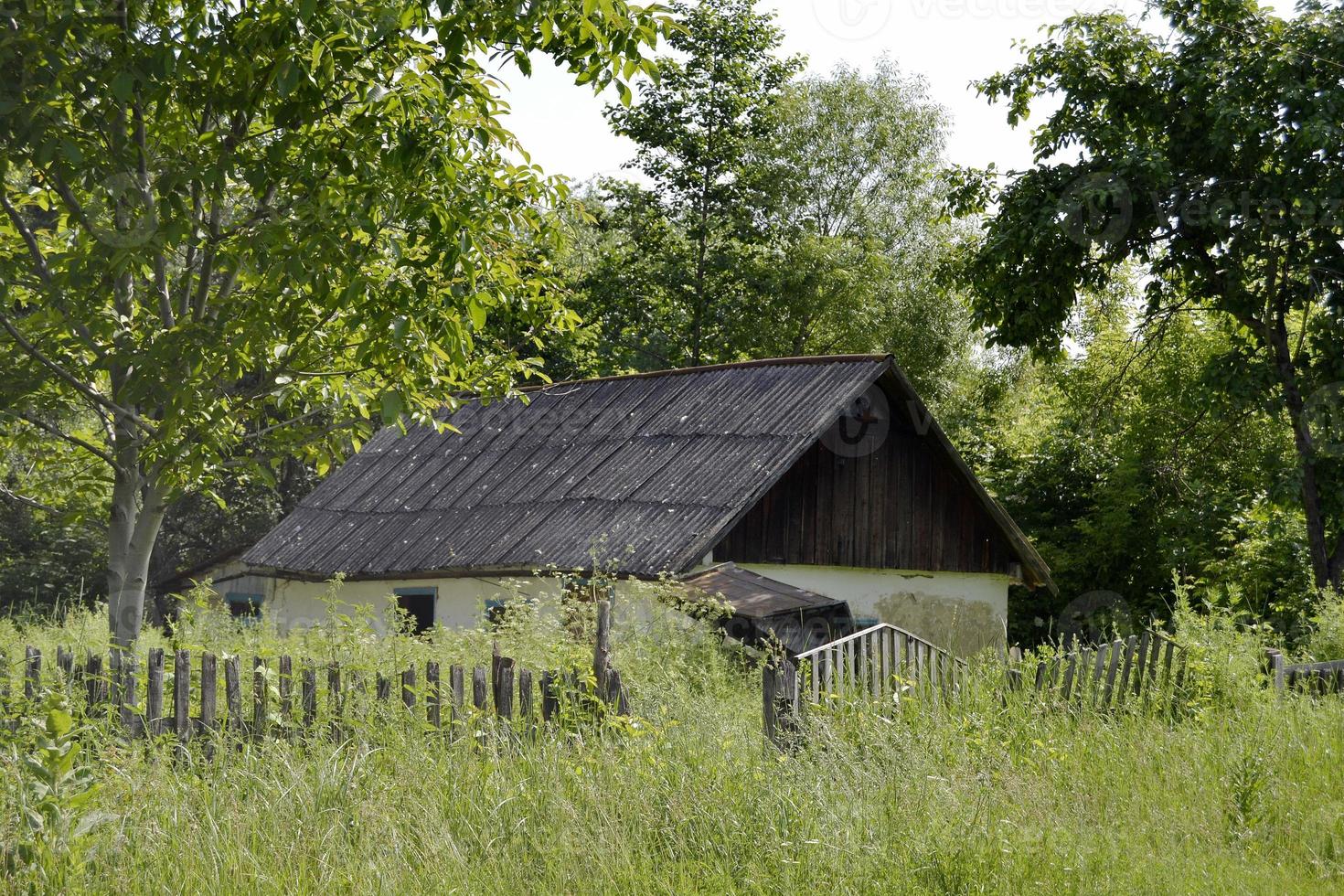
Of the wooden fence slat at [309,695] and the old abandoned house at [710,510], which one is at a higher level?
the old abandoned house at [710,510]

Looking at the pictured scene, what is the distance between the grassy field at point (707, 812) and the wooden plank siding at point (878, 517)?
833 centimetres

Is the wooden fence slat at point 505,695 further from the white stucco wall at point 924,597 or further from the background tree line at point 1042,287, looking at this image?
the white stucco wall at point 924,597

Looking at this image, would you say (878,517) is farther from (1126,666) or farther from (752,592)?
(1126,666)

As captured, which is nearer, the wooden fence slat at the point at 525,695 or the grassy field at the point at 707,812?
the grassy field at the point at 707,812

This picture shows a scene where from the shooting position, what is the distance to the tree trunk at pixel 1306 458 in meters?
15.4

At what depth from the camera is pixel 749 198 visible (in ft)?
99.0

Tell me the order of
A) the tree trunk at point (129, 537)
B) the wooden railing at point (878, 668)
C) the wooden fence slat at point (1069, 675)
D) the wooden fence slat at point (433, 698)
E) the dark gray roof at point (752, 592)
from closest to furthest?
the wooden fence slat at point (433, 698), the wooden railing at point (878, 668), the tree trunk at point (129, 537), the wooden fence slat at point (1069, 675), the dark gray roof at point (752, 592)

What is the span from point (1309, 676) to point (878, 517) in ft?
28.1

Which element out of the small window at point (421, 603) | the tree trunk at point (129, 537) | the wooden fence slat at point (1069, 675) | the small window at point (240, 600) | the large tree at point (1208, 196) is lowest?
the small window at point (240, 600)

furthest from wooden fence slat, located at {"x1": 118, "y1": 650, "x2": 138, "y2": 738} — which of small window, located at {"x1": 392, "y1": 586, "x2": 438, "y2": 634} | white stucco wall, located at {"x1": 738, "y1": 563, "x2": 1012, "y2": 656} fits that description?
small window, located at {"x1": 392, "y1": 586, "x2": 438, "y2": 634}

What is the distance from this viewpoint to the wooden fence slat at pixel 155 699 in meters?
6.00

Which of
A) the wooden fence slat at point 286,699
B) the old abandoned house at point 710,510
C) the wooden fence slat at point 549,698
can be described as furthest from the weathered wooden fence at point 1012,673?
the old abandoned house at point 710,510

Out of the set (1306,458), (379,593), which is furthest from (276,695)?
(1306,458)

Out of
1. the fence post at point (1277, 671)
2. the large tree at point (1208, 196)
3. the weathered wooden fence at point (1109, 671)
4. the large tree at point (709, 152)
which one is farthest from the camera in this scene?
the large tree at point (709, 152)
